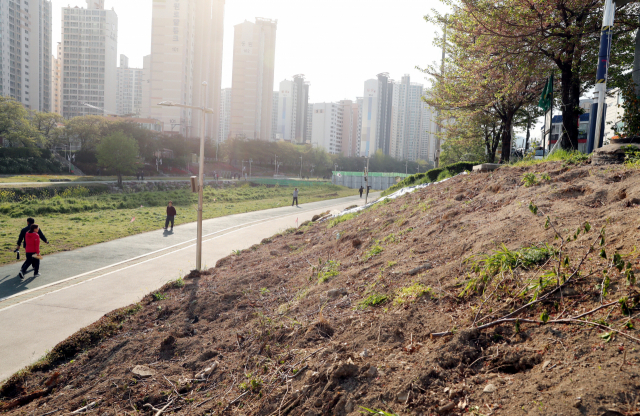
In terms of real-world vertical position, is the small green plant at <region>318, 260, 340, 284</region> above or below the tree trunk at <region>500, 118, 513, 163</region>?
below

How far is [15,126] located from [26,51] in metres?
52.3

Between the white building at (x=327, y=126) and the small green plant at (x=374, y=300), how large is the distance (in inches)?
5383

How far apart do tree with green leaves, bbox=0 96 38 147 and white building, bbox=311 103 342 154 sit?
95.6 meters

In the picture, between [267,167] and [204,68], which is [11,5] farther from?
[267,167]

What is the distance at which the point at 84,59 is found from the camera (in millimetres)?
105438

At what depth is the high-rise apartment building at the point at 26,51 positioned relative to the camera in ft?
280

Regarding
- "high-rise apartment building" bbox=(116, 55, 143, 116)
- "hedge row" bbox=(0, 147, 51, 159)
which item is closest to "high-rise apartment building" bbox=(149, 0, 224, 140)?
"hedge row" bbox=(0, 147, 51, 159)

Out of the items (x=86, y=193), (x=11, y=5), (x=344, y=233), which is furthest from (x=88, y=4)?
(x=344, y=233)

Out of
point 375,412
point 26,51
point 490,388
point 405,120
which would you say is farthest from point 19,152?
point 405,120

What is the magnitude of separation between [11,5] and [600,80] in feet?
386

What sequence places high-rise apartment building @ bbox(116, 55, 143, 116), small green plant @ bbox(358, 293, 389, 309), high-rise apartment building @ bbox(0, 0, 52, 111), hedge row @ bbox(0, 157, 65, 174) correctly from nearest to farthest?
small green plant @ bbox(358, 293, 389, 309) → hedge row @ bbox(0, 157, 65, 174) → high-rise apartment building @ bbox(0, 0, 52, 111) → high-rise apartment building @ bbox(116, 55, 143, 116)

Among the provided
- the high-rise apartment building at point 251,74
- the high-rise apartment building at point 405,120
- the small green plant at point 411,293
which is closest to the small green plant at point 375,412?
the small green plant at point 411,293

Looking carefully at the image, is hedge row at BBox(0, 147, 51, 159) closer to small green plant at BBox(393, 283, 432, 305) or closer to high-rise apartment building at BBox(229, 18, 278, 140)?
high-rise apartment building at BBox(229, 18, 278, 140)

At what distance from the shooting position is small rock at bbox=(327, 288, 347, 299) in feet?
19.2
